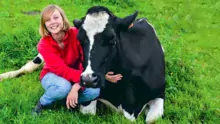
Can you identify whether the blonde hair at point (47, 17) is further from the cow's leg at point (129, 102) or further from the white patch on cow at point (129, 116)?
the white patch on cow at point (129, 116)

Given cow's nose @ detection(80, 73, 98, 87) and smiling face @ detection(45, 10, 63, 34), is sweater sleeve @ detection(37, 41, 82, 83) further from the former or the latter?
cow's nose @ detection(80, 73, 98, 87)

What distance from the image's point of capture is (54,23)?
476 cm

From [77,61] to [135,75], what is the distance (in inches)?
29.6

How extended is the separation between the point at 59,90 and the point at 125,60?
862 millimetres

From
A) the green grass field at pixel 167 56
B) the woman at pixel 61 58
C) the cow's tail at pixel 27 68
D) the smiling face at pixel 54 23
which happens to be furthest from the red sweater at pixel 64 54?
the cow's tail at pixel 27 68

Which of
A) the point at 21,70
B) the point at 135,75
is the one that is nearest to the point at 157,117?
the point at 135,75

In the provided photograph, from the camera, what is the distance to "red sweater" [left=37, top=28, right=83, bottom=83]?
15.8 feet

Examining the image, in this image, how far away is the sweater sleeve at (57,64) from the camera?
15.8 feet

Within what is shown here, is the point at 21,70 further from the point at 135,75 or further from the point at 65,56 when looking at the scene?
the point at 135,75

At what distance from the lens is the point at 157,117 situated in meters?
5.09

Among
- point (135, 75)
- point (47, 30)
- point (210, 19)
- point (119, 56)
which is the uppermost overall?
point (47, 30)

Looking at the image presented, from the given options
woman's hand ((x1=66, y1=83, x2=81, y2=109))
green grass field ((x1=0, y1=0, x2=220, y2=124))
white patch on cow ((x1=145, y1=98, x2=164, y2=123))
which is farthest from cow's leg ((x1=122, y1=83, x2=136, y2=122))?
woman's hand ((x1=66, y1=83, x2=81, y2=109))

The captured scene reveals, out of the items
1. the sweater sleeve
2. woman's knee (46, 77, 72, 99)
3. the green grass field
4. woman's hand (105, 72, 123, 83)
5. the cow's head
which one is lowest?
the green grass field

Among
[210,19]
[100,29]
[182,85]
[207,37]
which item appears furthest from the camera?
[210,19]
